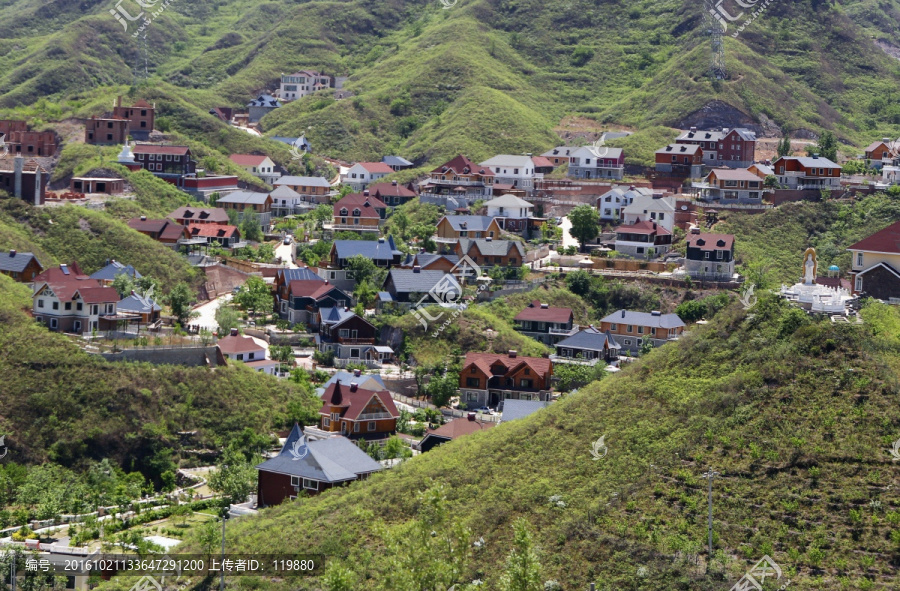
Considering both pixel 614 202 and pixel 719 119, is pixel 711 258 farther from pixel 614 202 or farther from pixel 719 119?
pixel 719 119

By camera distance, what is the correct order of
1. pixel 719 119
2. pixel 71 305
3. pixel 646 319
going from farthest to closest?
pixel 719 119 → pixel 646 319 → pixel 71 305

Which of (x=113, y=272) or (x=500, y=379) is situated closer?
(x=500, y=379)

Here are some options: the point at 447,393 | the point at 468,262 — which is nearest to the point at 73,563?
the point at 447,393

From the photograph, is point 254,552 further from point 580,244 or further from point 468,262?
point 580,244

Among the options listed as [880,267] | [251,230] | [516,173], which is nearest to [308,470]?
[880,267]

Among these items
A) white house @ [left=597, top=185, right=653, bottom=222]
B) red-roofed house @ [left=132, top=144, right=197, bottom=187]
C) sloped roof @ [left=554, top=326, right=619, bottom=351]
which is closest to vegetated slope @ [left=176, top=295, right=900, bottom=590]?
sloped roof @ [left=554, top=326, right=619, bottom=351]

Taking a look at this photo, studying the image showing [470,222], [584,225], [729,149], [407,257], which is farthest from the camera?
[729,149]

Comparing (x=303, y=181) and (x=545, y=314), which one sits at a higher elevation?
(x=303, y=181)

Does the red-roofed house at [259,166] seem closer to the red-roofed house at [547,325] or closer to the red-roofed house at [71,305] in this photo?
the red-roofed house at [547,325]
